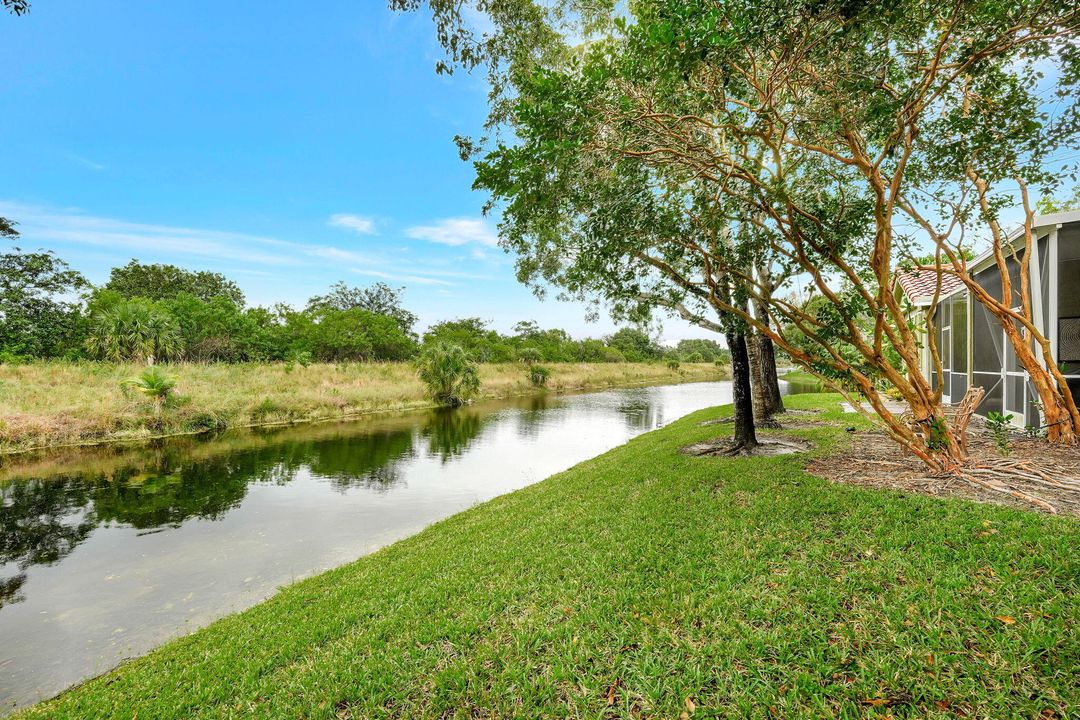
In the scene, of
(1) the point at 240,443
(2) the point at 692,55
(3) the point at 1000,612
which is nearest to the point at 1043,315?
(3) the point at 1000,612

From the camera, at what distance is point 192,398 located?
18.2 meters

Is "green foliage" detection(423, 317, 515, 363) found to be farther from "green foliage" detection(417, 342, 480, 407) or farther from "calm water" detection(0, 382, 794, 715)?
"calm water" detection(0, 382, 794, 715)

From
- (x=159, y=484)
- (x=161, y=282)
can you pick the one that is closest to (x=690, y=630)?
(x=159, y=484)

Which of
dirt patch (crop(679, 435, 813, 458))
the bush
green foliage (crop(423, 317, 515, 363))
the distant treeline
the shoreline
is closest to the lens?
dirt patch (crop(679, 435, 813, 458))

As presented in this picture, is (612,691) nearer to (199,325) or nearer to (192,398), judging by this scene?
(192,398)

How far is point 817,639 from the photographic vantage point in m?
2.73

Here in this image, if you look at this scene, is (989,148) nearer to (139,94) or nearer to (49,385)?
(139,94)

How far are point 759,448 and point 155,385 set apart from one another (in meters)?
19.4

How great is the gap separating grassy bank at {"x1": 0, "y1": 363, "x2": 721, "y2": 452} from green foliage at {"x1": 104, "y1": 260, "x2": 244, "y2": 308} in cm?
2036

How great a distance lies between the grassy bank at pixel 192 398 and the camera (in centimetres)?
1469

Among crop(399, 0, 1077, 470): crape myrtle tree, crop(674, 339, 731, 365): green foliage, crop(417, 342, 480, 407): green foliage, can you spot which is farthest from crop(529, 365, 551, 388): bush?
crop(674, 339, 731, 365): green foliage

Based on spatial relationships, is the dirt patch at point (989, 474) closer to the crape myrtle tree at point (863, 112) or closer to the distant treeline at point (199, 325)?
the crape myrtle tree at point (863, 112)

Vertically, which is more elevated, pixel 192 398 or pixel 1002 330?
A: pixel 1002 330

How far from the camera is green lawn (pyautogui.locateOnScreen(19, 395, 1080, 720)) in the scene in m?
2.38
